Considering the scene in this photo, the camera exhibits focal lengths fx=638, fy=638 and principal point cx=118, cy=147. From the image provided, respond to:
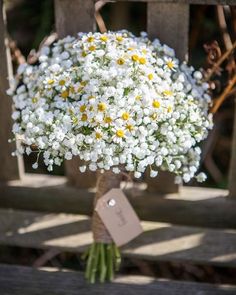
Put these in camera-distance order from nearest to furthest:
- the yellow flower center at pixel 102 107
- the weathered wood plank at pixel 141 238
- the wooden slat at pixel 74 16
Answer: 1. the yellow flower center at pixel 102 107
2. the wooden slat at pixel 74 16
3. the weathered wood plank at pixel 141 238

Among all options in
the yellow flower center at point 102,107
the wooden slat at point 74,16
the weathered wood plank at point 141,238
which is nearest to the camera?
the yellow flower center at point 102,107

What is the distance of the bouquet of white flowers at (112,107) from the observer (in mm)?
1469

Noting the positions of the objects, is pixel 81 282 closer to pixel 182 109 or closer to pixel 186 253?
pixel 186 253

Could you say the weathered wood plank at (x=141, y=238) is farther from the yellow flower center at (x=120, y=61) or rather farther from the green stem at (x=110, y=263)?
the yellow flower center at (x=120, y=61)

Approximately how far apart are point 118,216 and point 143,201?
199 mm

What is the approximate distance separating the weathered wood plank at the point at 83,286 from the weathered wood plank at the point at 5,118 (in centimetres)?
32

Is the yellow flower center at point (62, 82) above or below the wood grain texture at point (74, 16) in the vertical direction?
below

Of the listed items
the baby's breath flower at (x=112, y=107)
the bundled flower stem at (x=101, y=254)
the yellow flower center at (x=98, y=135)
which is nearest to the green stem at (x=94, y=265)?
the bundled flower stem at (x=101, y=254)

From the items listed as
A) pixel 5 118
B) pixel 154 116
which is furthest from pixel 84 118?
pixel 5 118

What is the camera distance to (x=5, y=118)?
6.13 feet

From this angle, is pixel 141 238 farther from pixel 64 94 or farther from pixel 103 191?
pixel 64 94

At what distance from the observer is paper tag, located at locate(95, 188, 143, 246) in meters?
1.74

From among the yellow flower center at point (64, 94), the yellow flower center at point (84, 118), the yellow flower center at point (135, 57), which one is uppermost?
the yellow flower center at point (135, 57)

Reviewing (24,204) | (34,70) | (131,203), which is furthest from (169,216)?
(34,70)
